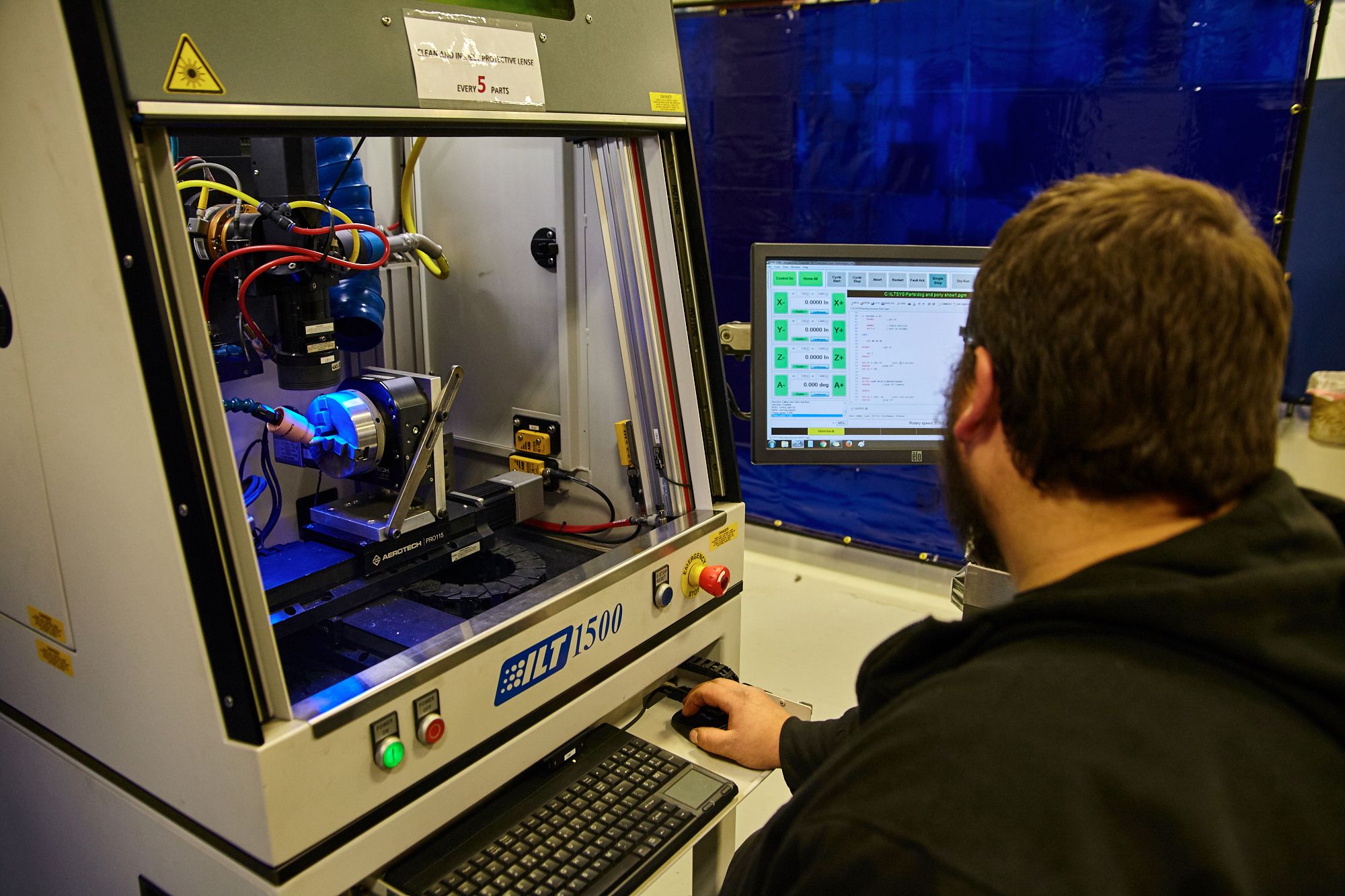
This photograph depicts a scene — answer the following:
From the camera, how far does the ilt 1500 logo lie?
1.14 m

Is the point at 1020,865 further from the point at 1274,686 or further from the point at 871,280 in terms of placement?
the point at 871,280

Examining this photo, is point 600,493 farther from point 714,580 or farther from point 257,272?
point 257,272

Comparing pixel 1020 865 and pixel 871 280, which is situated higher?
pixel 871 280

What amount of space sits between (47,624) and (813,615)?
186cm

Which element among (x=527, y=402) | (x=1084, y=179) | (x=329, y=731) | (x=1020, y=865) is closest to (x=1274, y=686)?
(x=1020, y=865)

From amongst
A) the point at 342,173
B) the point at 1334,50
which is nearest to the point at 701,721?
the point at 342,173

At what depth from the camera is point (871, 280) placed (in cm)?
171

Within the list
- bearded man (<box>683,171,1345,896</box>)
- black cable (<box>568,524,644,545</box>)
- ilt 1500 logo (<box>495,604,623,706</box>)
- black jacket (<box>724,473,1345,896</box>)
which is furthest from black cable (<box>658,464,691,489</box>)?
black jacket (<box>724,473,1345,896</box>)

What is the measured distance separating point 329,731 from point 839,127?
2151 millimetres

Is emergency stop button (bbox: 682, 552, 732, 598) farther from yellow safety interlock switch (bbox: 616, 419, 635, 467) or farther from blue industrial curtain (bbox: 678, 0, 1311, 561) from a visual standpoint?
blue industrial curtain (bbox: 678, 0, 1311, 561)

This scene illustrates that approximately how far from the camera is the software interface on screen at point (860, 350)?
171 cm

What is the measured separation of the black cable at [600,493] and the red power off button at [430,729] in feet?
2.26

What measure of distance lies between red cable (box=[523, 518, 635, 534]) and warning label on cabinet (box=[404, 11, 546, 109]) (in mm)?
739

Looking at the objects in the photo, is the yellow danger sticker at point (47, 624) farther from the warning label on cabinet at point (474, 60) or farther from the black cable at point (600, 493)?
the black cable at point (600, 493)
